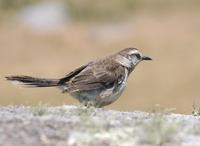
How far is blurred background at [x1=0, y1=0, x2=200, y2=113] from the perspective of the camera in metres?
23.7

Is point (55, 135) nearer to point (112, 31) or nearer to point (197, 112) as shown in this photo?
point (197, 112)

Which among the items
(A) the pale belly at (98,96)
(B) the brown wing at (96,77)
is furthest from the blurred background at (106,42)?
(A) the pale belly at (98,96)

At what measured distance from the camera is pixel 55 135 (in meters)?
7.60

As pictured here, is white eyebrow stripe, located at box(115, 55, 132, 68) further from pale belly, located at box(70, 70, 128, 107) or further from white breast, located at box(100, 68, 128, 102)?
pale belly, located at box(70, 70, 128, 107)

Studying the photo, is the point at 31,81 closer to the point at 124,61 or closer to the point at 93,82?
the point at 93,82

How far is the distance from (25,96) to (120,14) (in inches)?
622

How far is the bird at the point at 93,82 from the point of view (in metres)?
11.3

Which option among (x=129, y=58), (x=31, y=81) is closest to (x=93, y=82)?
(x=31, y=81)

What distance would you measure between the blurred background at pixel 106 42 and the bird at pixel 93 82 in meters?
8.61

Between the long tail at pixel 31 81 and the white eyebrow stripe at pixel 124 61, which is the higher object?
the white eyebrow stripe at pixel 124 61

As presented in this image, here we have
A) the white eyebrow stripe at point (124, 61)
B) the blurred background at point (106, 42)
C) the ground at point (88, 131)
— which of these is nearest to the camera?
the ground at point (88, 131)

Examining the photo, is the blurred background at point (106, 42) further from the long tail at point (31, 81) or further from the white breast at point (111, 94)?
the long tail at point (31, 81)

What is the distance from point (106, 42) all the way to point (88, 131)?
25.4 meters

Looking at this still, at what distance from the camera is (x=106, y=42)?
33094 millimetres
